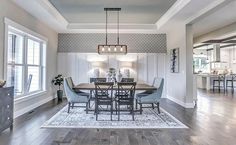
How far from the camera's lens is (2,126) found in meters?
3.92

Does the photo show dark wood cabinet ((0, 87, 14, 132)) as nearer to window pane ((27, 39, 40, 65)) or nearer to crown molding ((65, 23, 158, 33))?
window pane ((27, 39, 40, 65))

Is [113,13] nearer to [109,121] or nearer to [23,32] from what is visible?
[23,32]

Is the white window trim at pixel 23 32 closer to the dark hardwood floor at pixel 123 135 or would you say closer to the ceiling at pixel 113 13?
the ceiling at pixel 113 13

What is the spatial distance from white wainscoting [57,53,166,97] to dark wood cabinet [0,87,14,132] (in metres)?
5.28

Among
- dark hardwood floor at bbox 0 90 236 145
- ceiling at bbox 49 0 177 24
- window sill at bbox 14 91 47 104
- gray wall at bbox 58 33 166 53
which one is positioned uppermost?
ceiling at bbox 49 0 177 24

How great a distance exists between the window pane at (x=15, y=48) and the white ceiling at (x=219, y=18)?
5.28 m

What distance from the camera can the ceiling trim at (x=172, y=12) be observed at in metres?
5.68

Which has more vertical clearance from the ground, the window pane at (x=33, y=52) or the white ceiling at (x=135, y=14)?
the white ceiling at (x=135, y=14)

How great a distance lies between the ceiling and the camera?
237 inches

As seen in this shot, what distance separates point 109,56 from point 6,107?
5.91 m

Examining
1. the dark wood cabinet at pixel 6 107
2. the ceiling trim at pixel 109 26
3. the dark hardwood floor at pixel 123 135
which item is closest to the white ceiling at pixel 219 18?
the ceiling trim at pixel 109 26

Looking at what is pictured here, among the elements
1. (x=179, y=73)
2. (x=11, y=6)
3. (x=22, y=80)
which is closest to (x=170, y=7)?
(x=179, y=73)

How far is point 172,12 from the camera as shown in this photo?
21.7 ft

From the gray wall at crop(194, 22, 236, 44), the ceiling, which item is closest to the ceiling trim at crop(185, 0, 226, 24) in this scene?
the ceiling
